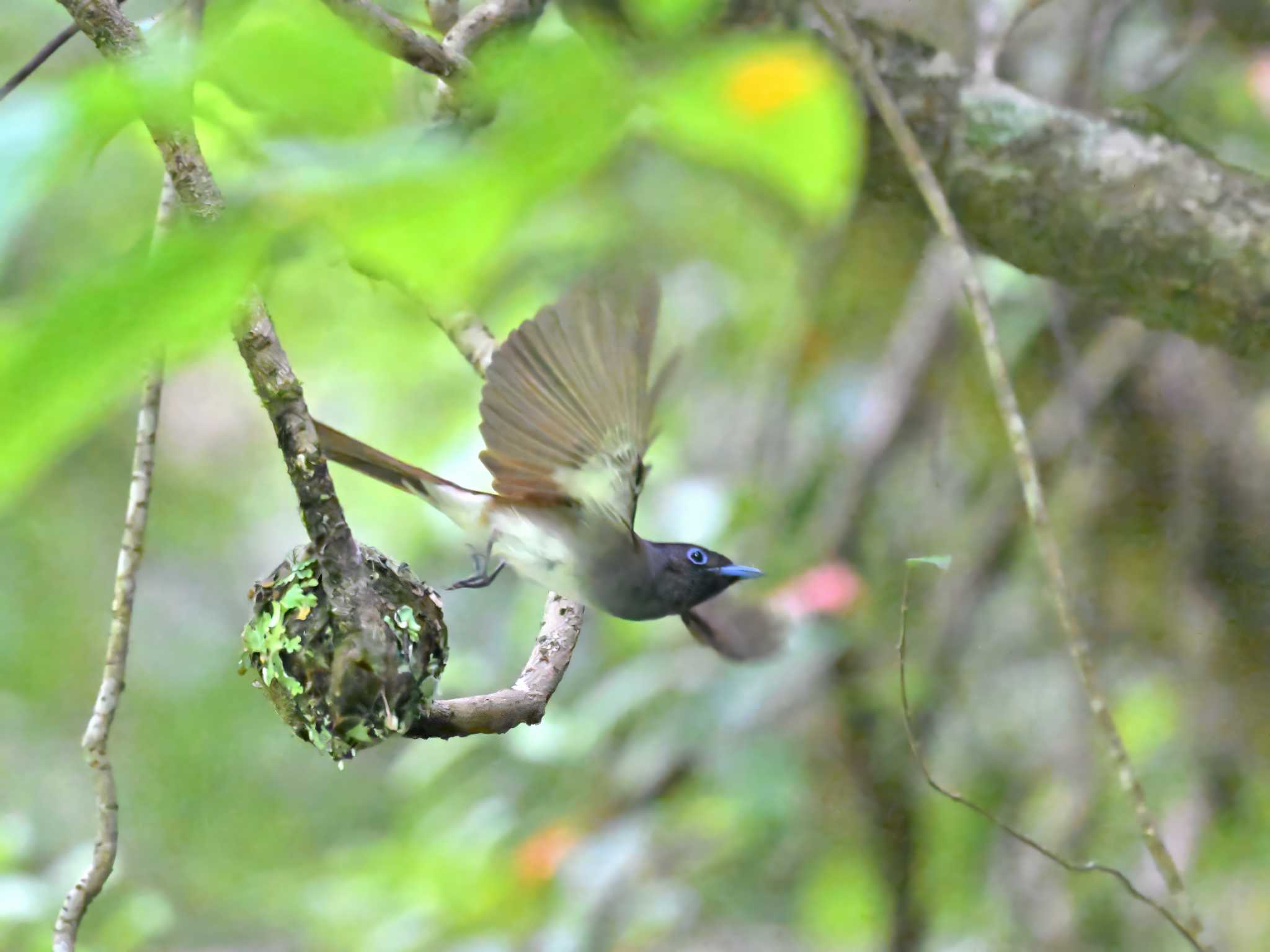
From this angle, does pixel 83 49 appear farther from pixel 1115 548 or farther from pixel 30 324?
pixel 30 324

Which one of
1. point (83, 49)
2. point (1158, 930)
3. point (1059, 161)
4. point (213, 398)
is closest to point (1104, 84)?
point (1059, 161)

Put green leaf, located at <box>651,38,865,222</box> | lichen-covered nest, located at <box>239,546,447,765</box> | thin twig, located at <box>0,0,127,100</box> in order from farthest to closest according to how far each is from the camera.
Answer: thin twig, located at <box>0,0,127,100</box>, lichen-covered nest, located at <box>239,546,447,765</box>, green leaf, located at <box>651,38,865,222</box>

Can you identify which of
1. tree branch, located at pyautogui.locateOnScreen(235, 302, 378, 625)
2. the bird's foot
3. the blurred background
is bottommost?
the blurred background

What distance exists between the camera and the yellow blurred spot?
2.88 feet

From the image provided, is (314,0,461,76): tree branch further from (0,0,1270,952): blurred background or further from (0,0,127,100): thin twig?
(0,0,1270,952): blurred background

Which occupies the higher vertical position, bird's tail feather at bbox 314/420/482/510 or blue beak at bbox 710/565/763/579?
bird's tail feather at bbox 314/420/482/510

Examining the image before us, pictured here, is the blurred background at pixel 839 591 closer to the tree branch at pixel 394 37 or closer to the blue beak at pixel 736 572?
the blue beak at pixel 736 572

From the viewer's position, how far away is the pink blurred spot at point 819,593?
9.61 feet

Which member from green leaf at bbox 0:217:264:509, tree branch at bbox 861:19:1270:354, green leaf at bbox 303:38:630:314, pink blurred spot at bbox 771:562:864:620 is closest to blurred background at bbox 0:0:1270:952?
pink blurred spot at bbox 771:562:864:620

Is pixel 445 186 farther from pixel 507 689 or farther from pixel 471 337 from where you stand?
pixel 471 337

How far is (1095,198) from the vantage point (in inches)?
91.4

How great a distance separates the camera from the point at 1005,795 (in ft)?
11.8

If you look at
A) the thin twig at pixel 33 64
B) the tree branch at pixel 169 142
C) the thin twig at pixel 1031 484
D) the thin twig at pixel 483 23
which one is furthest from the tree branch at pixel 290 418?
the thin twig at pixel 1031 484

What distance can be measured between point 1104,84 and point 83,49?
2.69m
